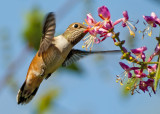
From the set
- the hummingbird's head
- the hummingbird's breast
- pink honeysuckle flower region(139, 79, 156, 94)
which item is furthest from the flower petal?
the hummingbird's breast

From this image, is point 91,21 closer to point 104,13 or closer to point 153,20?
point 104,13

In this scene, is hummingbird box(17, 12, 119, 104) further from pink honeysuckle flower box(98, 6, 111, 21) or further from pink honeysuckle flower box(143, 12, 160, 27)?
pink honeysuckle flower box(143, 12, 160, 27)

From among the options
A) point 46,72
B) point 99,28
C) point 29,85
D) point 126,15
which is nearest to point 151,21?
point 126,15

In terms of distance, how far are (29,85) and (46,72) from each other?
1.07 ft

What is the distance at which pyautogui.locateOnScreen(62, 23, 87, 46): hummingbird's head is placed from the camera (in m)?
3.04

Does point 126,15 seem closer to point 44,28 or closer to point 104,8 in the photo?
point 104,8

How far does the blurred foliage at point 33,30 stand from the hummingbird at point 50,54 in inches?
6.7

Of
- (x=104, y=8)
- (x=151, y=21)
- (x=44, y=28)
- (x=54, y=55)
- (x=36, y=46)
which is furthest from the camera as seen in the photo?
(x=36, y=46)

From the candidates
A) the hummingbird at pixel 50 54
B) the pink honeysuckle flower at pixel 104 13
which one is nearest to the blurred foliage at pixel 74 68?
the hummingbird at pixel 50 54

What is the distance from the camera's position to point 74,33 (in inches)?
123

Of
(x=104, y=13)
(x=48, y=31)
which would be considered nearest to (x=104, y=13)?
(x=104, y=13)

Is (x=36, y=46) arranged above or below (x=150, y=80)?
below

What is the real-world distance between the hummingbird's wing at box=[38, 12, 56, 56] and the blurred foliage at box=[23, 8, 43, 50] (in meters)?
0.32

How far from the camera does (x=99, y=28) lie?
2.30 meters
